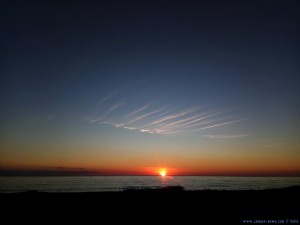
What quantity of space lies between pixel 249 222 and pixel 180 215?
643 cm

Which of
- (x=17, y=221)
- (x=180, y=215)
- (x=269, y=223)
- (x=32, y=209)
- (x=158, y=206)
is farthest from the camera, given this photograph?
(x=158, y=206)

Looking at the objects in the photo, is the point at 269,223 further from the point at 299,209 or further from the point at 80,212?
the point at 80,212

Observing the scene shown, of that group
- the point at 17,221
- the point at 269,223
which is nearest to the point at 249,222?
the point at 269,223

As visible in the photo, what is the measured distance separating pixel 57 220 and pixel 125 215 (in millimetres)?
5585

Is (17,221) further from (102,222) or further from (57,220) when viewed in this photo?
(102,222)

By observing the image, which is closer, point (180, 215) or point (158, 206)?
point (180, 215)

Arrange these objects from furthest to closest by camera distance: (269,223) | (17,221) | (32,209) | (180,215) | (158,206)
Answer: (158,206) < (32,209) < (180,215) < (17,221) < (269,223)

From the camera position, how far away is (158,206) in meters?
25.5

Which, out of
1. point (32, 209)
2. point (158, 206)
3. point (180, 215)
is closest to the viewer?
point (180, 215)

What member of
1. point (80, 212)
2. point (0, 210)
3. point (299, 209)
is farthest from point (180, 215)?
point (0, 210)

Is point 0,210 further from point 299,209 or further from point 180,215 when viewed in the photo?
point 299,209

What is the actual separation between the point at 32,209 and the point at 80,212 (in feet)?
16.2

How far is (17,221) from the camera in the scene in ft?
62.0

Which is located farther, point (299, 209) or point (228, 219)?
point (299, 209)
